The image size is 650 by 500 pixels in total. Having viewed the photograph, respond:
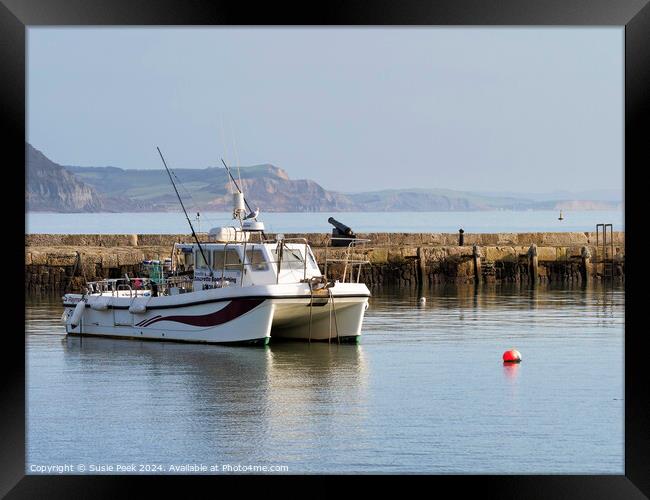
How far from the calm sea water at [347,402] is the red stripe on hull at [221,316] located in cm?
45

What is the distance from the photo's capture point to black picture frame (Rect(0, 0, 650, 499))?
311 inches

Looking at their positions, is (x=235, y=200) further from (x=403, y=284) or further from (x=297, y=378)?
(x=403, y=284)

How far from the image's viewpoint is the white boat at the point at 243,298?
1909 centimetres

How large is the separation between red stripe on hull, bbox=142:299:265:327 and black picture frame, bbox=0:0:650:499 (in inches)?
425

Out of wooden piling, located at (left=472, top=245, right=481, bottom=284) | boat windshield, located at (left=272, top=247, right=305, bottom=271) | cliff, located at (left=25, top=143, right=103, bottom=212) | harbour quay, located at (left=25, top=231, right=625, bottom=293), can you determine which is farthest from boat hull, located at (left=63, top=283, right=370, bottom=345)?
cliff, located at (left=25, top=143, right=103, bottom=212)

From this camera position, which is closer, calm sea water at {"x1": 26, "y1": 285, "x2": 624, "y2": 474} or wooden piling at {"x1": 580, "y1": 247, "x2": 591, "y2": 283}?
calm sea water at {"x1": 26, "y1": 285, "x2": 624, "y2": 474}

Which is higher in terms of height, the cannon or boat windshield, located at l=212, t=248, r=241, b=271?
the cannon

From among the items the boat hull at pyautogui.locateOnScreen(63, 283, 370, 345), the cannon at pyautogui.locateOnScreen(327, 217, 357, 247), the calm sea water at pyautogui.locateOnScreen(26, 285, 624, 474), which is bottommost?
the calm sea water at pyautogui.locateOnScreen(26, 285, 624, 474)

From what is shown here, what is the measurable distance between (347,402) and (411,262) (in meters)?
24.2

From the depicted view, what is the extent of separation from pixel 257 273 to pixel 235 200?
1698 mm

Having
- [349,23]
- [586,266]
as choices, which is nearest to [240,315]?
[349,23]

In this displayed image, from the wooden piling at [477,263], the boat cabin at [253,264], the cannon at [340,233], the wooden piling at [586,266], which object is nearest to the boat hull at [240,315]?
the boat cabin at [253,264]

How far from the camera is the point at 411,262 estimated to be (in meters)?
39.0

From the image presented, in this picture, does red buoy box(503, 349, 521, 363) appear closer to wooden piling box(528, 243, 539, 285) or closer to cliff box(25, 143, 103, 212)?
wooden piling box(528, 243, 539, 285)
